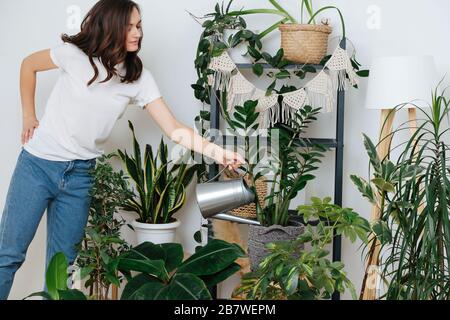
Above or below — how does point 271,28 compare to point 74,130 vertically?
above

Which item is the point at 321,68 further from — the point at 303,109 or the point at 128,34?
the point at 128,34

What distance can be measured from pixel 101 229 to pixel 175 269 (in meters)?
0.68

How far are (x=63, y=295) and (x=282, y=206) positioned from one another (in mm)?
1086

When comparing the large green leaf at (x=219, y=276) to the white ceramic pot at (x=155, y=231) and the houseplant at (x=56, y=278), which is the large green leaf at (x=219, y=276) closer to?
the houseplant at (x=56, y=278)

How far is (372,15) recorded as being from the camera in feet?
9.59

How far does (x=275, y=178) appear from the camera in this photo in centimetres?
260

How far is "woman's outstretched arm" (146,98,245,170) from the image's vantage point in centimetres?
227

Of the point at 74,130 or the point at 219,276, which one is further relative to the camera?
the point at 74,130

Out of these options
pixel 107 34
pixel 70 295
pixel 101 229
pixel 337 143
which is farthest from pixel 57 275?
pixel 337 143

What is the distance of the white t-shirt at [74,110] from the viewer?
2367 millimetres

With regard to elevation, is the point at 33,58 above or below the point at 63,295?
above

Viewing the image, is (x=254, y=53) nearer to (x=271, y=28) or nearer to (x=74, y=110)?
(x=271, y=28)

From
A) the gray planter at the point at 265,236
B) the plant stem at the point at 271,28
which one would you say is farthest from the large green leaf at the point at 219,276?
the plant stem at the point at 271,28
